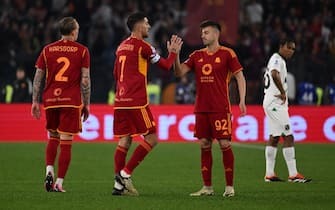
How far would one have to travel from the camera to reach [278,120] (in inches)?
612

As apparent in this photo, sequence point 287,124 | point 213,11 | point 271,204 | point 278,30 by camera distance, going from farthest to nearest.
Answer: point 278,30
point 213,11
point 287,124
point 271,204

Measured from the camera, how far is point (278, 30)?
2897cm

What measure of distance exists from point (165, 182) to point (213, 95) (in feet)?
7.82

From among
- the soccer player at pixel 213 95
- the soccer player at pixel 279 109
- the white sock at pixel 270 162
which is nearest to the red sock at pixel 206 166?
the soccer player at pixel 213 95

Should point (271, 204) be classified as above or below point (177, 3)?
below

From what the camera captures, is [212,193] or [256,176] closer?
[212,193]

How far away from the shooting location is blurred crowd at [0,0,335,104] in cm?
2555

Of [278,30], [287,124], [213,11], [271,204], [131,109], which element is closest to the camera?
[271,204]

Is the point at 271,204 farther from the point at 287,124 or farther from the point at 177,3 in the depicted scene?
the point at 177,3

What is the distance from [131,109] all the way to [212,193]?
5.01 feet

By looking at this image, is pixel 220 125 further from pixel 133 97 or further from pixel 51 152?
pixel 51 152

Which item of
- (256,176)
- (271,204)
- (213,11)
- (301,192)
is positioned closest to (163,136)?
(213,11)

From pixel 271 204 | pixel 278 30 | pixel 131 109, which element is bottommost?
pixel 271 204

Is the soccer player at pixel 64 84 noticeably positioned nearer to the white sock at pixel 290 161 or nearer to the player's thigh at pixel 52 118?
the player's thigh at pixel 52 118
